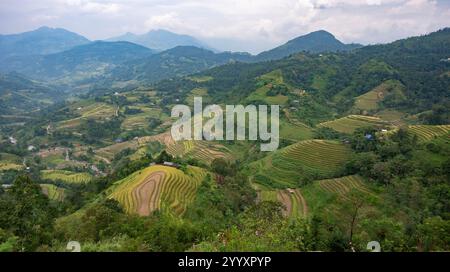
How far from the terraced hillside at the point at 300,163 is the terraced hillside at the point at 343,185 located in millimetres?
1966

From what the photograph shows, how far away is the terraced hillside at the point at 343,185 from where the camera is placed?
102ft

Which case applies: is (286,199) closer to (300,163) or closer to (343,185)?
(343,185)

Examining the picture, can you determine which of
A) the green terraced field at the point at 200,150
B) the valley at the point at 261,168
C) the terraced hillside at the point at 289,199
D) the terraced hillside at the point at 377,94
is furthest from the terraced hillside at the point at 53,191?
the terraced hillside at the point at 377,94

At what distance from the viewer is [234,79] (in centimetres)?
10662

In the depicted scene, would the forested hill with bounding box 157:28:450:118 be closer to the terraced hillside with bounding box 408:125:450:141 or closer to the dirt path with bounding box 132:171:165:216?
the terraced hillside with bounding box 408:125:450:141

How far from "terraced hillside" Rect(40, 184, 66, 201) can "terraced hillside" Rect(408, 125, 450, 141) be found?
38.5 meters

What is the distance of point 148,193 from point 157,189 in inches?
32.8

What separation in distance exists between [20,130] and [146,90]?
3568 cm

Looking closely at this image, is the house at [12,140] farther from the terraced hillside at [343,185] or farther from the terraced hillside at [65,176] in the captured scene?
the terraced hillside at [343,185]

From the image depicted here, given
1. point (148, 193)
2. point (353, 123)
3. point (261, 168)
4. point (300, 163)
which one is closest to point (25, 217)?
point (148, 193)

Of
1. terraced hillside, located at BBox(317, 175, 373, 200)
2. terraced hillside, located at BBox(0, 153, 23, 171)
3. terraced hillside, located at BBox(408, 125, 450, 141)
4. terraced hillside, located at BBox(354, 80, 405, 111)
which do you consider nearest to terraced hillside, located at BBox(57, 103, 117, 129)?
terraced hillside, located at BBox(0, 153, 23, 171)
